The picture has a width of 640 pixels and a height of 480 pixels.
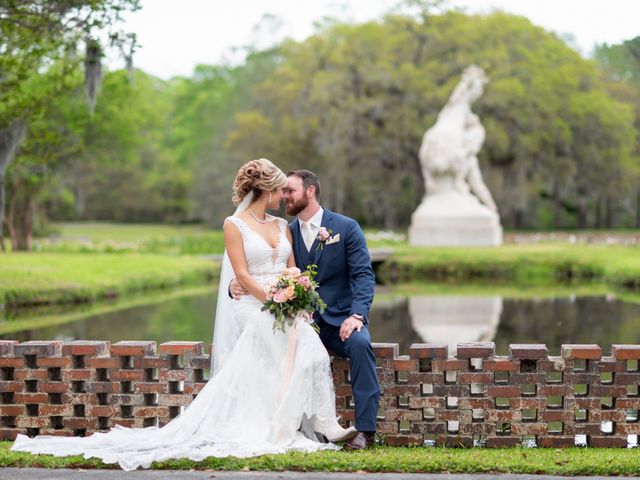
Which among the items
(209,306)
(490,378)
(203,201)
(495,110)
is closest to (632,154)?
(495,110)

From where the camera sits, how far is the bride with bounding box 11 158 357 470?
18.9 ft

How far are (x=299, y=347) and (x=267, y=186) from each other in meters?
1.11

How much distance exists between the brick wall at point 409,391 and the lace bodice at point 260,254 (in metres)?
0.69

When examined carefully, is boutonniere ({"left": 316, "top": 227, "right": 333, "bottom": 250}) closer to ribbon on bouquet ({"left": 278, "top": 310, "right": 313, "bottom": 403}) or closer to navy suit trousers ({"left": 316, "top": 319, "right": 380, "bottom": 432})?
ribbon on bouquet ({"left": 278, "top": 310, "right": 313, "bottom": 403})

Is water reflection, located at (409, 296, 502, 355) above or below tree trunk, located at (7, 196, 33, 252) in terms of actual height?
below

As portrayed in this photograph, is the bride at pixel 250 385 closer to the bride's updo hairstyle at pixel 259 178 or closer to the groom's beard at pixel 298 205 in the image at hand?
the bride's updo hairstyle at pixel 259 178

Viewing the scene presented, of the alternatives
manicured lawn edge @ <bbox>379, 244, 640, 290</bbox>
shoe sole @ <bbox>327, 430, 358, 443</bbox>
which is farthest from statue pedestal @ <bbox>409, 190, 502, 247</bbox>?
shoe sole @ <bbox>327, 430, 358, 443</bbox>

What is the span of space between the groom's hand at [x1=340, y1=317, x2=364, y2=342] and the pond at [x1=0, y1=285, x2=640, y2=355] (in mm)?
7574

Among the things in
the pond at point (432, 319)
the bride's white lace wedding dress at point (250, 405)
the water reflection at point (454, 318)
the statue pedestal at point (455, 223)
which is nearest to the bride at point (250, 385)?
the bride's white lace wedding dress at point (250, 405)

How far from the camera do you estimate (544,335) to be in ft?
51.2

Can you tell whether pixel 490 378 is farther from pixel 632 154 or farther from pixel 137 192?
pixel 137 192

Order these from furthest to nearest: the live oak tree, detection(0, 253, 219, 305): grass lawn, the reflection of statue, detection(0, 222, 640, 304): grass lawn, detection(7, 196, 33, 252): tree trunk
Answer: the reflection of statue < detection(7, 196, 33, 252): tree trunk < detection(0, 222, 640, 304): grass lawn < detection(0, 253, 219, 305): grass lawn < the live oak tree

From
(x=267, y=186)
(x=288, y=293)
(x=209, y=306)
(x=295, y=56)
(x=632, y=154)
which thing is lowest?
(x=209, y=306)

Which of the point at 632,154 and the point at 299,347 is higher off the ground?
the point at 632,154
